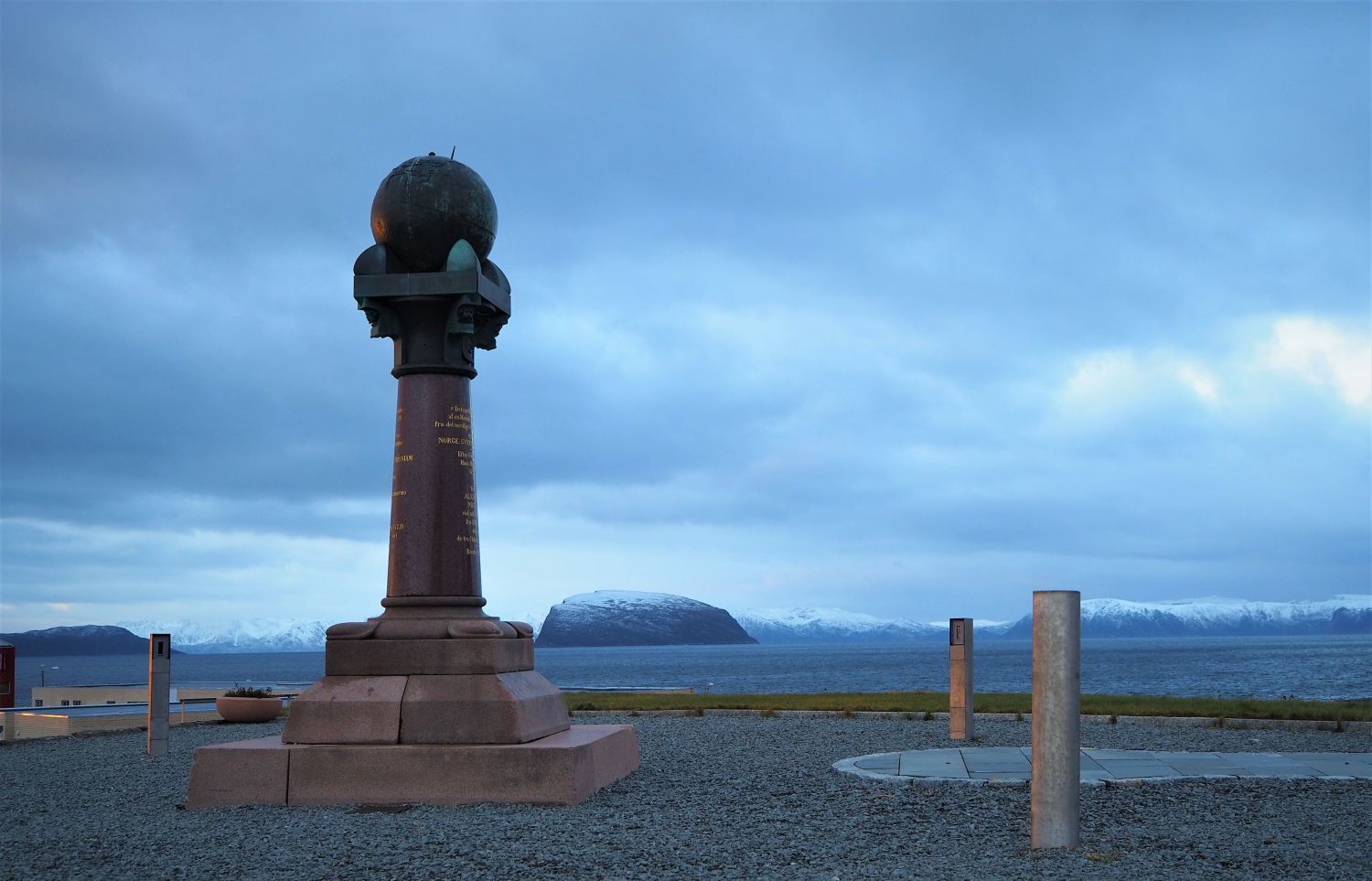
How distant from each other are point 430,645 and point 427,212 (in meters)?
3.70

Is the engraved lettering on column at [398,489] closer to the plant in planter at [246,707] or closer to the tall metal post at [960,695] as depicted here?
the tall metal post at [960,695]

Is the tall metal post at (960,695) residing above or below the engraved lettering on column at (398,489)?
below

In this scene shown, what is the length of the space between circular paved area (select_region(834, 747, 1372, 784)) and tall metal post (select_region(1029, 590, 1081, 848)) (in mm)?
2824

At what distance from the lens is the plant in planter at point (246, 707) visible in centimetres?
1909

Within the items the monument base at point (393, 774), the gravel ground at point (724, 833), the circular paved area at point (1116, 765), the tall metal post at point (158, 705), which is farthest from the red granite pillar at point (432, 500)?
the tall metal post at point (158, 705)

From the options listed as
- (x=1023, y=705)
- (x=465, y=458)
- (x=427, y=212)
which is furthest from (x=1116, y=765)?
(x=1023, y=705)

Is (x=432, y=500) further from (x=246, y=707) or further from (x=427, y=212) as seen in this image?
(x=246, y=707)

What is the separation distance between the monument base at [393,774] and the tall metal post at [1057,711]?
356 cm

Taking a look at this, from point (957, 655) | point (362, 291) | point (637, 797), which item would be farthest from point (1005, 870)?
point (957, 655)

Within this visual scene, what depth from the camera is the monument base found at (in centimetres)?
894

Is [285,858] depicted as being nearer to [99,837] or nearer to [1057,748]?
[99,837]

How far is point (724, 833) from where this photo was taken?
7.60m

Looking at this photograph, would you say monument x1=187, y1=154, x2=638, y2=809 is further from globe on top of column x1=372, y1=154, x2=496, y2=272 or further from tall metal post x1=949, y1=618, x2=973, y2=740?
tall metal post x1=949, y1=618, x2=973, y2=740

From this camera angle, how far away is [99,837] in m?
7.93
